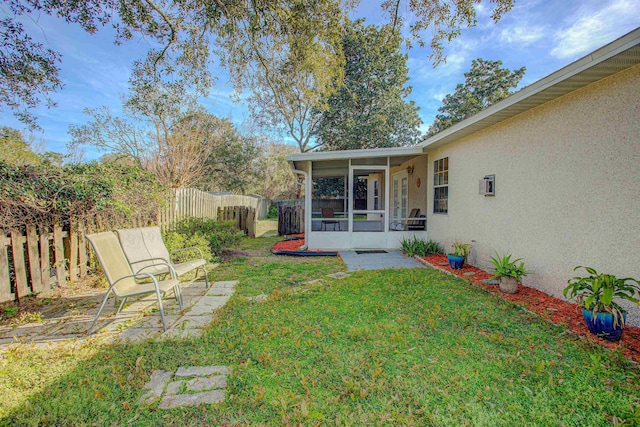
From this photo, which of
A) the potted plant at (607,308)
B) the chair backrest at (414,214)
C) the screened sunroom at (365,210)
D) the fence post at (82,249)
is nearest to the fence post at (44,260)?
the fence post at (82,249)

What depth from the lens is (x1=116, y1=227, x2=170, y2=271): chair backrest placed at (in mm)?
4250

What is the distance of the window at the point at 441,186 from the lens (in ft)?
26.1

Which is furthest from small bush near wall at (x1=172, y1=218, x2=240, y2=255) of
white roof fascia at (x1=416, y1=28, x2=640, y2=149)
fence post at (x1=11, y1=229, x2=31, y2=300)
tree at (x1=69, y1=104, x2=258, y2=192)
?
white roof fascia at (x1=416, y1=28, x2=640, y2=149)

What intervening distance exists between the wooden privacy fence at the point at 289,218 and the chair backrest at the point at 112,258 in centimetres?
916

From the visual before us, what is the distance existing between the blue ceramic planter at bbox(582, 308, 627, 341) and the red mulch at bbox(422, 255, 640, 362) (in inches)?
2.0

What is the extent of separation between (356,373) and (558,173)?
4.01 m

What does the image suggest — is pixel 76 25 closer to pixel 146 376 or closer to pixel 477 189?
pixel 146 376

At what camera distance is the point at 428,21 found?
5.82 meters

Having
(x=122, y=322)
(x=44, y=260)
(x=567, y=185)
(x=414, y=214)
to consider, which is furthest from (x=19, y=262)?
(x=414, y=214)

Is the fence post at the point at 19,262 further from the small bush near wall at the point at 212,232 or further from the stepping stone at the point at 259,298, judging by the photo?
the small bush near wall at the point at 212,232

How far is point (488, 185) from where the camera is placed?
5918 millimetres

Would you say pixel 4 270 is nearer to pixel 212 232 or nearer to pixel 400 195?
pixel 212 232

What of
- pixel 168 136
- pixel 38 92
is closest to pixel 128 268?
pixel 38 92

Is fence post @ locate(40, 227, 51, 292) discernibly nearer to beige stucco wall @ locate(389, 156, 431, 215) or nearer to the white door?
beige stucco wall @ locate(389, 156, 431, 215)
